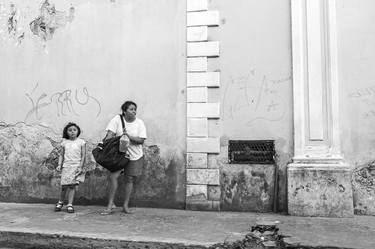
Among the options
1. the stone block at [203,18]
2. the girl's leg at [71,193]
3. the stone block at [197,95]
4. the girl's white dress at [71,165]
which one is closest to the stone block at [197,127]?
the stone block at [197,95]

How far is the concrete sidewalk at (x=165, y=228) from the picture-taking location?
435cm

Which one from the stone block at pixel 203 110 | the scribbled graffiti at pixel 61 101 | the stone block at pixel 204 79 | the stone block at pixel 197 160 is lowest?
the stone block at pixel 197 160

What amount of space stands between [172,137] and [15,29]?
3410 mm

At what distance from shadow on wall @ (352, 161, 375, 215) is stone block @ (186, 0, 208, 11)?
327 cm

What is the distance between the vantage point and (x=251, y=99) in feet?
19.9

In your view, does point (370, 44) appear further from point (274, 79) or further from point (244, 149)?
point (244, 149)

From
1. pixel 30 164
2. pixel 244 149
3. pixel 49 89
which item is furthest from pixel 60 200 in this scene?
pixel 244 149

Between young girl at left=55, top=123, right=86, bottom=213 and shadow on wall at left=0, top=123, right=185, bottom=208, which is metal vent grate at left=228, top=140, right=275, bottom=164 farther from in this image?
young girl at left=55, top=123, right=86, bottom=213

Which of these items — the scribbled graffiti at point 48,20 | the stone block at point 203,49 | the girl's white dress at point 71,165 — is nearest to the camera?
the girl's white dress at point 71,165

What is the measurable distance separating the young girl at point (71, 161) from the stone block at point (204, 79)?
6.17ft

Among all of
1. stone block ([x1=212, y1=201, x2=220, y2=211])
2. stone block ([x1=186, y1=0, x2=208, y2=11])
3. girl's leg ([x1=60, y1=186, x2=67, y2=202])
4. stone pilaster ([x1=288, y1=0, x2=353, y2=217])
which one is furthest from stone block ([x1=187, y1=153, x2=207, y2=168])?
stone block ([x1=186, y1=0, x2=208, y2=11])

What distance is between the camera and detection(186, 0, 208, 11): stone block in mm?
6234

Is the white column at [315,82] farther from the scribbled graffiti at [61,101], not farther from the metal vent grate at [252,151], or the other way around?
the scribbled graffiti at [61,101]

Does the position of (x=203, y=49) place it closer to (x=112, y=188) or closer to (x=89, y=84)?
(x=89, y=84)
